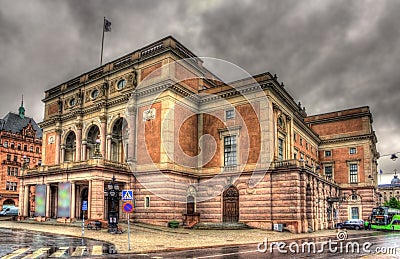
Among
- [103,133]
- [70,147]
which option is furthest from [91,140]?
[70,147]

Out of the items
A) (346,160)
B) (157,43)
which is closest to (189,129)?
(157,43)

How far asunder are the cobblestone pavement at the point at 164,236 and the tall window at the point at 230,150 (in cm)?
790

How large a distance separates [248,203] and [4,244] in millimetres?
22646

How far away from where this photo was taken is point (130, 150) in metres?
40.6

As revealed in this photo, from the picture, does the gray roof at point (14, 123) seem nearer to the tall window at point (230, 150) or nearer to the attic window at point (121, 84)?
the attic window at point (121, 84)

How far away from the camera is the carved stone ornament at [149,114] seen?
129 feet

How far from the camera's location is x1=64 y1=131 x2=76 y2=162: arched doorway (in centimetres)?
4972

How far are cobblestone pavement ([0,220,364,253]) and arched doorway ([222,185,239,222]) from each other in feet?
13.0

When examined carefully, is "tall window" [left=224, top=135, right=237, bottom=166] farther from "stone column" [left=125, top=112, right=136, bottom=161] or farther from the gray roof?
the gray roof

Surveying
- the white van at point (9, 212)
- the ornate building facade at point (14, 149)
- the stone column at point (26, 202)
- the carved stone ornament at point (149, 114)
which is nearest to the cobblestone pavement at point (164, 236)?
the stone column at point (26, 202)

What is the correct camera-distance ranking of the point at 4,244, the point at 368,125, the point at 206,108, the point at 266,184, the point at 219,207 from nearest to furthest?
the point at 4,244 → the point at 266,184 → the point at 219,207 → the point at 206,108 → the point at 368,125

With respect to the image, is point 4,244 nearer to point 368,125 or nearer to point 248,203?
point 248,203

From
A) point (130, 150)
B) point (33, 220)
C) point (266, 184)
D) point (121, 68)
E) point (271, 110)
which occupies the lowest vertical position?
point (33, 220)

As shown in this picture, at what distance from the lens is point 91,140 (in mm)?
47438
